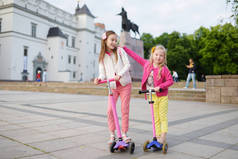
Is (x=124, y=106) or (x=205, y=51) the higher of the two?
(x=205, y=51)

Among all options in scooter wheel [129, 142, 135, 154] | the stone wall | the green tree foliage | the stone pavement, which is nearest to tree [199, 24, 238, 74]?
the green tree foliage

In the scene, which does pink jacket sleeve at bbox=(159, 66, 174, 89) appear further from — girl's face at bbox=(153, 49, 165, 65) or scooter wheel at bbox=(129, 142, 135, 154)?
scooter wheel at bbox=(129, 142, 135, 154)

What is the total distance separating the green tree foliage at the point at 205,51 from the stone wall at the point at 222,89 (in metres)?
21.3

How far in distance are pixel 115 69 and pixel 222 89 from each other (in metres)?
8.45

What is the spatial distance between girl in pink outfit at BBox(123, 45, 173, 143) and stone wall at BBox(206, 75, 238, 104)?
789 cm

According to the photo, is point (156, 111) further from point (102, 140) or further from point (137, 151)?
point (102, 140)

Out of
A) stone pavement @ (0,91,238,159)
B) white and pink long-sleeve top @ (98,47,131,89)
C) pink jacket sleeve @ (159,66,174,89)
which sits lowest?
stone pavement @ (0,91,238,159)

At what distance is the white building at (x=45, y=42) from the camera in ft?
126

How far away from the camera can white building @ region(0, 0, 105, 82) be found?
126ft

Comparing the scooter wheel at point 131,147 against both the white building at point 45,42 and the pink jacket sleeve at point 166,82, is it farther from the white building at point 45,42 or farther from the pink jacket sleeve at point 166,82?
the white building at point 45,42

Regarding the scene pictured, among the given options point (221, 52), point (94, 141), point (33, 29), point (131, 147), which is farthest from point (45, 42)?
point (131, 147)

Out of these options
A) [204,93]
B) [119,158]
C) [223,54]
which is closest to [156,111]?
[119,158]

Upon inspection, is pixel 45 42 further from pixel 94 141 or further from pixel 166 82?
pixel 166 82

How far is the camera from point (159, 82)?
10.5ft
